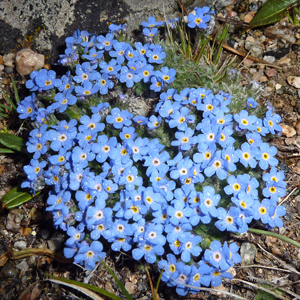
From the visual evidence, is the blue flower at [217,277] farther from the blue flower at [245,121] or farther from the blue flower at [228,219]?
the blue flower at [245,121]

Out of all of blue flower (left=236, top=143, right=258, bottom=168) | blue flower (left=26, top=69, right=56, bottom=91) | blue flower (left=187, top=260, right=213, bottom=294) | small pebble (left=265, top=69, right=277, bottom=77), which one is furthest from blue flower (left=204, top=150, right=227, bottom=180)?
small pebble (left=265, top=69, right=277, bottom=77)

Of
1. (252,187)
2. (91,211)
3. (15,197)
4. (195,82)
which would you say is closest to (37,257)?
(15,197)

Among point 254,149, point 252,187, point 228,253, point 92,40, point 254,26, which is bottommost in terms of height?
point 228,253

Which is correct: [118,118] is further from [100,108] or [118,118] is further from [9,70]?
[9,70]

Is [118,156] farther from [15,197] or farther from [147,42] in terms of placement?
[147,42]

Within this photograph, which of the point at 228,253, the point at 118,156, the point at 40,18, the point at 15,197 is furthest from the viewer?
the point at 40,18

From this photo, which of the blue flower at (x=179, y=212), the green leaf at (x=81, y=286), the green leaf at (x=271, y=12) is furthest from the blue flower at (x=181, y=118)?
the green leaf at (x=271, y=12)
